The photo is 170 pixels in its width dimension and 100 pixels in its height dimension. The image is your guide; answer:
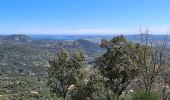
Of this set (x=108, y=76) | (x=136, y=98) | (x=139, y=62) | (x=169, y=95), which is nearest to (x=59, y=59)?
(x=108, y=76)

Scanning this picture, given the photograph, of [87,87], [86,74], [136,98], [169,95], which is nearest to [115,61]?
[87,87]

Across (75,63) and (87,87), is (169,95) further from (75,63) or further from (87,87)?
(75,63)

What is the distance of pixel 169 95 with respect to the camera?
17.5 metres

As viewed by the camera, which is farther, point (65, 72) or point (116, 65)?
point (65, 72)

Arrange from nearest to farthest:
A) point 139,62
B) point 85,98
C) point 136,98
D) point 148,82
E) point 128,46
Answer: point 136,98 < point 148,82 < point 139,62 < point 128,46 < point 85,98

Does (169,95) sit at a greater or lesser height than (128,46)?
lesser

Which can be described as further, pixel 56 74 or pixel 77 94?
pixel 56 74

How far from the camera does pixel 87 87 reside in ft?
91.9

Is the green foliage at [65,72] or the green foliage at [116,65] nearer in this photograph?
the green foliage at [116,65]

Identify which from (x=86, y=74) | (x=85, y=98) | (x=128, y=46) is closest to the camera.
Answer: (x=128, y=46)

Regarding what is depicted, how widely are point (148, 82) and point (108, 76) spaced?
386 inches

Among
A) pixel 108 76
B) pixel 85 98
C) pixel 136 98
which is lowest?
pixel 85 98

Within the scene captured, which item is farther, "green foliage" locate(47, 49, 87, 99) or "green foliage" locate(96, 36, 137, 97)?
"green foliage" locate(47, 49, 87, 99)

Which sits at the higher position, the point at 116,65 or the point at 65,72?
the point at 116,65
